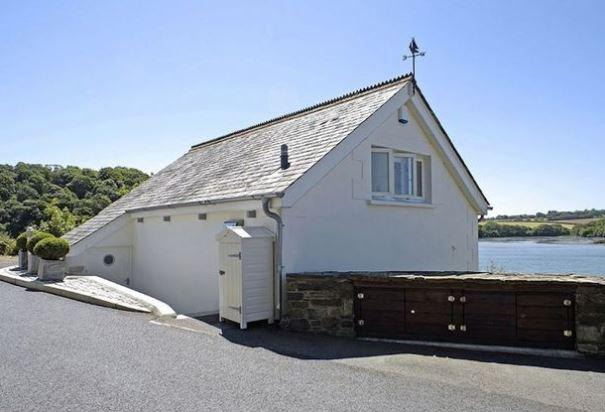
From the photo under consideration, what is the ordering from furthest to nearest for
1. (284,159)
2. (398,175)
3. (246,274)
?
(398,175) < (284,159) < (246,274)

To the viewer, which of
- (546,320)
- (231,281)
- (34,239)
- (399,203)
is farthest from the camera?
(34,239)

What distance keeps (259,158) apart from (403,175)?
382 centimetres

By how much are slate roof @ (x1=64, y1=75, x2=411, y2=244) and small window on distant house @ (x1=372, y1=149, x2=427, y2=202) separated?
54.0 inches

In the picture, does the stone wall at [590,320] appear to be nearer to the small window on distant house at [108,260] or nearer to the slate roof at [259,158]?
the slate roof at [259,158]

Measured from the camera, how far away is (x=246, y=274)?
8594mm

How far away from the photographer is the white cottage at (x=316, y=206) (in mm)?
9664

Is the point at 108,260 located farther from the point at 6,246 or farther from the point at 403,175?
the point at 6,246

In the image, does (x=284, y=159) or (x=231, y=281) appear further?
(x=284, y=159)

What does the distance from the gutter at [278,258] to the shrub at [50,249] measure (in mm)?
8256

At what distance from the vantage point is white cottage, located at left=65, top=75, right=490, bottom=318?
9.66 metres

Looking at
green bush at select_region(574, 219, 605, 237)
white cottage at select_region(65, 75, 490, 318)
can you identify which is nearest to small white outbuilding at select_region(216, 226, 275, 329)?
Result: white cottage at select_region(65, 75, 490, 318)

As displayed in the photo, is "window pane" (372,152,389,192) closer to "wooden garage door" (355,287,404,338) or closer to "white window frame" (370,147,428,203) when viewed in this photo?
"white window frame" (370,147,428,203)

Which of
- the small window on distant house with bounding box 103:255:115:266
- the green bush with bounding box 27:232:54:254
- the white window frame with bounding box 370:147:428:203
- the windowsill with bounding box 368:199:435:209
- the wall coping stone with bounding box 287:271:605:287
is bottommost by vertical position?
the small window on distant house with bounding box 103:255:115:266

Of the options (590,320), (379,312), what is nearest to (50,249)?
(379,312)
